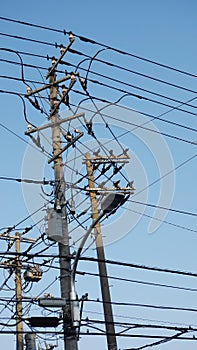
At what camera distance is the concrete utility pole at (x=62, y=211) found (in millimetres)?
9953

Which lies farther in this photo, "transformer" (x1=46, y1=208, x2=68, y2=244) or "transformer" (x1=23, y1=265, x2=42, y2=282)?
"transformer" (x1=23, y1=265, x2=42, y2=282)

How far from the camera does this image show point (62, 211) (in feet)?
37.0

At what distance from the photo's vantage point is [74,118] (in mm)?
11766

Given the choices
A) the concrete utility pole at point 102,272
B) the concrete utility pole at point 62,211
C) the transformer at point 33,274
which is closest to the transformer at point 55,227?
the concrete utility pole at point 62,211

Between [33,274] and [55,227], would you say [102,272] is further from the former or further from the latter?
A: [55,227]

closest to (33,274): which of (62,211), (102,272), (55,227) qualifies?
(102,272)

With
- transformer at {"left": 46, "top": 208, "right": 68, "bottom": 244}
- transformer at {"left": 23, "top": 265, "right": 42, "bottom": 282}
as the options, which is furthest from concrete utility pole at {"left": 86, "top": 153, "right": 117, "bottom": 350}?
transformer at {"left": 46, "top": 208, "right": 68, "bottom": 244}

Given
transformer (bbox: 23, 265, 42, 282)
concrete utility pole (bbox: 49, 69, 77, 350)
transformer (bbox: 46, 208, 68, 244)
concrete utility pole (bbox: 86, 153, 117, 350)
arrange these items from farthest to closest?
transformer (bbox: 23, 265, 42, 282), concrete utility pole (bbox: 86, 153, 117, 350), transformer (bbox: 46, 208, 68, 244), concrete utility pole (bbox: 49, 69, 77, 350)

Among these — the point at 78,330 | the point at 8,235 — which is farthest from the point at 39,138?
the point at 8,235

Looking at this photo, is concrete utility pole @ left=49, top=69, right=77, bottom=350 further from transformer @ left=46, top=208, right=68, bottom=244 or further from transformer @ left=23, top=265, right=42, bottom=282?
transformer @ left=23, top=265, right=42, bottom=282

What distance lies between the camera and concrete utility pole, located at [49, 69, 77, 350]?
9953 mm

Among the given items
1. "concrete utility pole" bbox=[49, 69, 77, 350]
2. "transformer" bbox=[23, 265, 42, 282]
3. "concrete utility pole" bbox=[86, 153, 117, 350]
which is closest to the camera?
"concrete utility pole" bbox=[49, 69, 77, 350]

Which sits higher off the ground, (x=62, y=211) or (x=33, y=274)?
(x=33, y=274)

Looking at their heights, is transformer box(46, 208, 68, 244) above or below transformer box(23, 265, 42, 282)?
below
